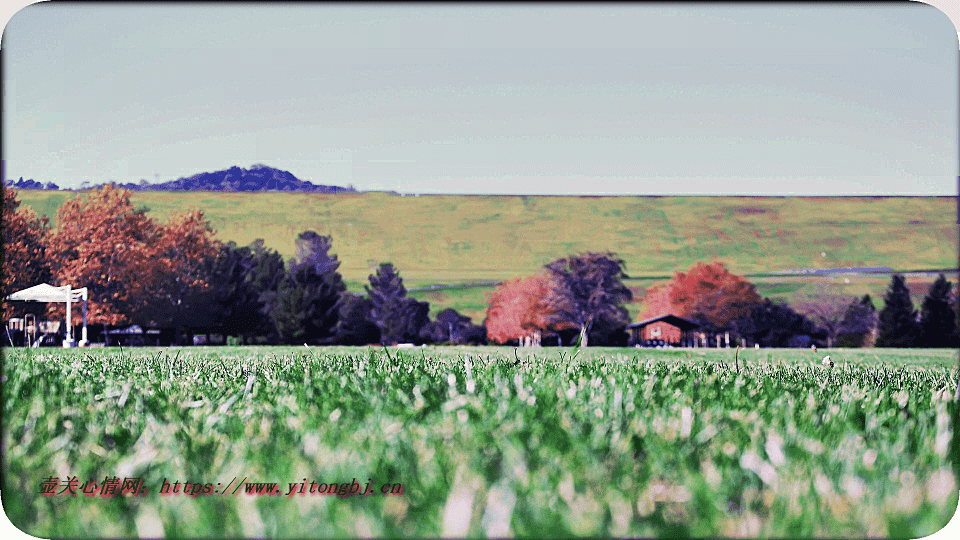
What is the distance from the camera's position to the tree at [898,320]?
84500 mm

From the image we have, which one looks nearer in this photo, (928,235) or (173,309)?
(173,309)

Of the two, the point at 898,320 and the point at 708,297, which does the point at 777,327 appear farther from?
the point at 898,320

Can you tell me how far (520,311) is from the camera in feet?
287

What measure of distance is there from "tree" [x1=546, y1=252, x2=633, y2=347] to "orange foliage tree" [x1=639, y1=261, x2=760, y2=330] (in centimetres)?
646

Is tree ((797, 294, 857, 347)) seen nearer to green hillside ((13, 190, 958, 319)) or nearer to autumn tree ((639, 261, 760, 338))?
green hillside ((13, 190, 958, 319))

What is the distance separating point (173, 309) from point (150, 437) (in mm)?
28878

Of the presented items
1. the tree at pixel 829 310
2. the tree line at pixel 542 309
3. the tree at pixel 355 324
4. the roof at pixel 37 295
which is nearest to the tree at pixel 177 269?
the tree line at pixel 542 309

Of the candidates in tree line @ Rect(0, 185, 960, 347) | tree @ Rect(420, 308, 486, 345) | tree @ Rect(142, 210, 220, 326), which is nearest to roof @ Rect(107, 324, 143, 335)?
tree @ Rect(142, 210, 220, 326)

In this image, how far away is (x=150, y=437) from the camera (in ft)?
15.0

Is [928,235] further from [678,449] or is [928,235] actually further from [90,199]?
[678,449]

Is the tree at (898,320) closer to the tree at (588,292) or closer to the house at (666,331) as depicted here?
the house at (666,331)

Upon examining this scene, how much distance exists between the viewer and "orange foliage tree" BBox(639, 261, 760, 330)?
8819 centimetres

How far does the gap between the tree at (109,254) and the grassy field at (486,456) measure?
1574 centimetres

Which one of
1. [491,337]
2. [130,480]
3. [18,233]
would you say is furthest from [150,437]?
[491,337]
